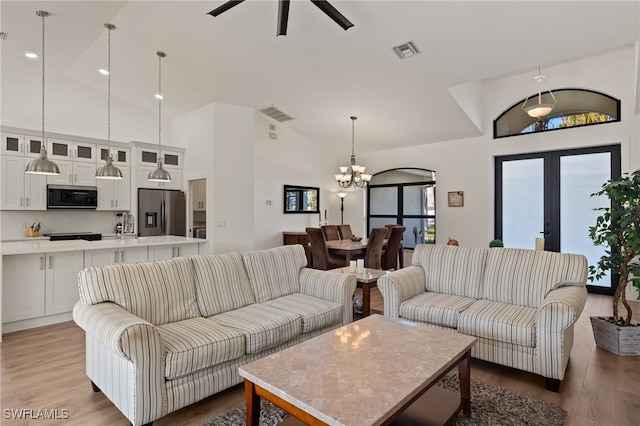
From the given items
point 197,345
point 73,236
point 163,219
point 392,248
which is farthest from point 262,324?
point 73,236

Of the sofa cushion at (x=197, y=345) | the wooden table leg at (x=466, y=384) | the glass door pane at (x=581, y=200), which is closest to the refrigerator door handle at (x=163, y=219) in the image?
the sofa cushion at (x=197, y=345)

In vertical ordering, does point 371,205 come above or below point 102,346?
above

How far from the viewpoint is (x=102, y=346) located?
2180 mm

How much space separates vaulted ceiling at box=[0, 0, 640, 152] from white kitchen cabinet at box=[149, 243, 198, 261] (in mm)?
2637

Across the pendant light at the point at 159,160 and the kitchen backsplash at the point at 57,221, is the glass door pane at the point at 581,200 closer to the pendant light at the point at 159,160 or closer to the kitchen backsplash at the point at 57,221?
the pendant light at the point at 159,160

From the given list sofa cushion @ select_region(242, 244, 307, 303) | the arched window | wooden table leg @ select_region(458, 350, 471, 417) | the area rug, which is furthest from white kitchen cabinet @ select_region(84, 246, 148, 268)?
the arched window

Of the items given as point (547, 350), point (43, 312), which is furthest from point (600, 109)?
point (43, 312)

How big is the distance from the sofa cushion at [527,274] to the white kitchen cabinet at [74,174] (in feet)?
20.9

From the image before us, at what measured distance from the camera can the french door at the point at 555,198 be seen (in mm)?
5281

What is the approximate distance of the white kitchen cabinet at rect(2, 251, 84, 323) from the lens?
3.45 meters

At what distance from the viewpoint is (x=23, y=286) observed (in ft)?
11.6

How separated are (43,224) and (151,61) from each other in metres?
3.35

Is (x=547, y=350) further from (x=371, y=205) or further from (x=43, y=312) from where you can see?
(x=371, y=205)

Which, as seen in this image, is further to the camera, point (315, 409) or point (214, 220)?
point (214, 220)
